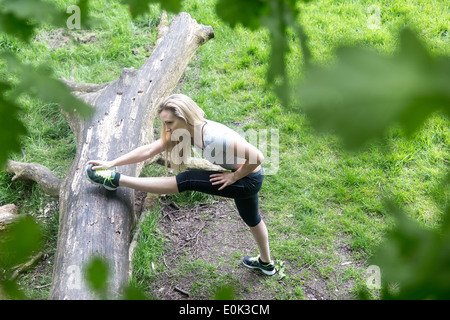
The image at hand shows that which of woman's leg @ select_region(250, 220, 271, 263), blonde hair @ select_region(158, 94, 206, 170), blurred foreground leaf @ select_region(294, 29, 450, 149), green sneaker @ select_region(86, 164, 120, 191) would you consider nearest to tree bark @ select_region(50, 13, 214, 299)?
green sneaker @ select_region(86, 164, 120, 191)

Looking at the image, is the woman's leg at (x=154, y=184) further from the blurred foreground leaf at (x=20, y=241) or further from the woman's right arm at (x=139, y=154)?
the blurred foreground leaf at (x=20, y=241)

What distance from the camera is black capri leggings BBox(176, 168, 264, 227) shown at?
2.77 m

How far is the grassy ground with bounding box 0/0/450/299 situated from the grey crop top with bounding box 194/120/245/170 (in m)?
0.63

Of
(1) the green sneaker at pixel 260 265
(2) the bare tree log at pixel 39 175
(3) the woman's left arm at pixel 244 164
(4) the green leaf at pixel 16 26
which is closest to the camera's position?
(4) the green leaf at pixel 16 26

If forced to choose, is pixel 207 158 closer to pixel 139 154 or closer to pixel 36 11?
pixel 139 154

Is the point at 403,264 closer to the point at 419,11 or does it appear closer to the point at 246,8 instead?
the point at 246,8

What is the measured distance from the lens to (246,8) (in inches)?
20.6

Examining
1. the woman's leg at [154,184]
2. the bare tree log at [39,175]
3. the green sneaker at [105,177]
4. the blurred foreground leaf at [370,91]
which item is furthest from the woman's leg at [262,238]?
the blurred foreground leaf at [370,91]

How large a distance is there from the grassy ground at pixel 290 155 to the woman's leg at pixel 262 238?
0.69 ft

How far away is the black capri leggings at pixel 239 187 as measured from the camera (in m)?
2.77

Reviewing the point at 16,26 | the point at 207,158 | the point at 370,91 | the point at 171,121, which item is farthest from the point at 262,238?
the point at 370,91

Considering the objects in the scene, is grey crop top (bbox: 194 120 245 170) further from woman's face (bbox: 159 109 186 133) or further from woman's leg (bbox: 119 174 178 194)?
woman's leg (bbox: 119 174 178 194)

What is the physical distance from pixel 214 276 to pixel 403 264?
9.49 feet

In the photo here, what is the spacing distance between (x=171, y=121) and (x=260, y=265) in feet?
4.24
